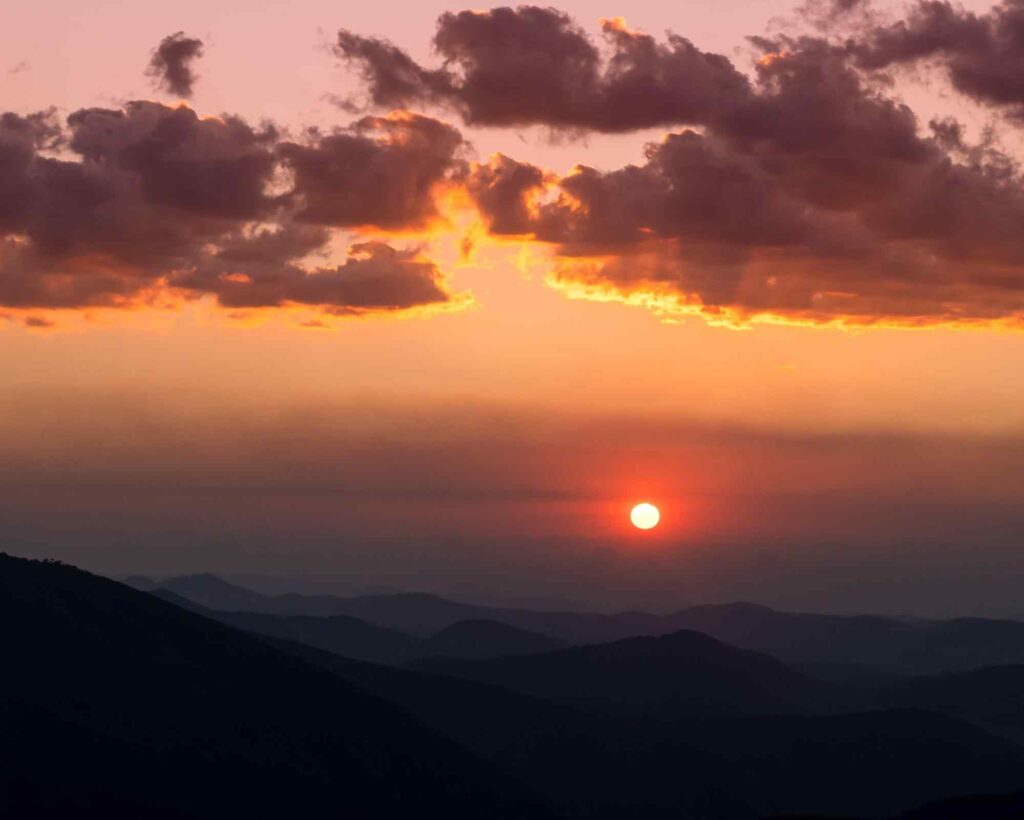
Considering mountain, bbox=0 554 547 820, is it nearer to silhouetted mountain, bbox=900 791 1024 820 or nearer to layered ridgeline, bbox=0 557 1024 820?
layered ridgeline, bbox=0 557 1024 820

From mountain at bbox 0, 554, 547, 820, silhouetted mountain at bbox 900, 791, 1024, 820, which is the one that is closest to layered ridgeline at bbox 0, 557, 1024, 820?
mountain at bbox 0, 554, 547, 820

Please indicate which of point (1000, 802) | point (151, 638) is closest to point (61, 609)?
point (151, 638)

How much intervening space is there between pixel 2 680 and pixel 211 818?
105 feet

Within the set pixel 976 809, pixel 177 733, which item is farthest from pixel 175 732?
pixel 976 809

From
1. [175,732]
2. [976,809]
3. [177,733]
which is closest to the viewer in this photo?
[976,809]

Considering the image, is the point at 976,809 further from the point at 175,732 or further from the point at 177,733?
the point at 175,732

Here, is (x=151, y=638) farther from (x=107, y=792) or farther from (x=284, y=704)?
(x=107, y=792)

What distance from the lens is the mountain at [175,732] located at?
148125 millimetres

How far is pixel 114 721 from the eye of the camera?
530 feet

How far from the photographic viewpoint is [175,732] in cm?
16425

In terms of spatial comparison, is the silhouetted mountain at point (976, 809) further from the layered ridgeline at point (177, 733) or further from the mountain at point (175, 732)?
the layered ridgeline at point (177, 733)

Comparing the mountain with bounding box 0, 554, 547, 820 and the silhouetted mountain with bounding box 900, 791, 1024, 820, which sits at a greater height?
the mountain with bounding box 0, 554, 547, 820

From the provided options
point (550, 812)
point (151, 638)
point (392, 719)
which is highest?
point (151, 638)

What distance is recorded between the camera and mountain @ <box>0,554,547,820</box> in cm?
14812
